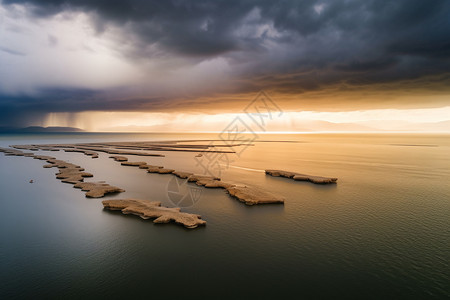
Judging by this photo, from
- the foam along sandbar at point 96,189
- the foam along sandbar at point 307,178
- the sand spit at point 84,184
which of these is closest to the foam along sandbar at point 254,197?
the foam along sandbar at point 307,178

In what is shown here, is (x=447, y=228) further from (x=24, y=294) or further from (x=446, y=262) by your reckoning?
(x=24, y=294)

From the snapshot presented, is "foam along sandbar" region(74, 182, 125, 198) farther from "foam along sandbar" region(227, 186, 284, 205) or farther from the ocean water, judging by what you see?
"foam along sandbar" region(227, 186, 284, 205)

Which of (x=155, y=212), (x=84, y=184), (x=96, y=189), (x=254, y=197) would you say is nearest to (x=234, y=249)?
(x=155, y=212)

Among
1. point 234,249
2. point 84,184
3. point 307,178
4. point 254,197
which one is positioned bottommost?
point 234,249

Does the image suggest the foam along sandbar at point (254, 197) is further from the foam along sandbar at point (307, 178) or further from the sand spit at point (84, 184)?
the sand spit at point (84, 184)

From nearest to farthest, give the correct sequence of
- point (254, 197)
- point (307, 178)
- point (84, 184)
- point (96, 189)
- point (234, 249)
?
1. point (234, 249)
2. point (254, 197)
3. point (96, 189)
4. point (84, 184)
5. point (307, 178)

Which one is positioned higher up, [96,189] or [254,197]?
[254,197]

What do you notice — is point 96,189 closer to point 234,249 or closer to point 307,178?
point 234,249

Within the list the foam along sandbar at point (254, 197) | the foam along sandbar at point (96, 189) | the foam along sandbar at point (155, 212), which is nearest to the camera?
the foam along sandbar at point (155, 212)
